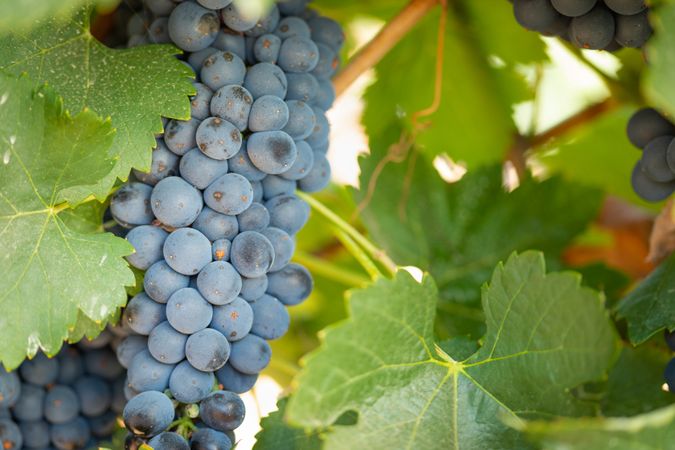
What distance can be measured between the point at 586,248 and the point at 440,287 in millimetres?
390

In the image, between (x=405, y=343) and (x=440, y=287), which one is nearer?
(x=405, y=343)

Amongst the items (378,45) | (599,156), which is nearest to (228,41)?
(378,45)

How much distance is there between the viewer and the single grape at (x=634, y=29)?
0.73 metres

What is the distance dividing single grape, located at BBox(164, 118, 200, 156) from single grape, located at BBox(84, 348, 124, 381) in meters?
0.27

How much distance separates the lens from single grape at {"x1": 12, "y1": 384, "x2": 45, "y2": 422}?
844 mm

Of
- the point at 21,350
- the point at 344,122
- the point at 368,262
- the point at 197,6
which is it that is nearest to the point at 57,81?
the point at 197,6

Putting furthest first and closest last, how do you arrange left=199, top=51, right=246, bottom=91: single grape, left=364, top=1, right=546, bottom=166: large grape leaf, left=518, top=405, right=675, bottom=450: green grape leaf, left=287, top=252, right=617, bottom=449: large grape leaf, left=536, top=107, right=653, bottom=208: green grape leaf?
1. left=536, top=107, right=653, bottom=208: green grape leaf
2. left=364, top=1, right=546, bottom=166: large grape leaf
3. left=199, top=51, right=246, bottom=91: single grape
4. left=287, top=252, right=617, bottom=449: large grape leaf
5. left=518, top=405, right=675, bottom=450: green grape leaf

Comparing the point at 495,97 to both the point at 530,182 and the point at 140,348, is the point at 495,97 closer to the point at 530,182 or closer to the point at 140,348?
the point at 530,182

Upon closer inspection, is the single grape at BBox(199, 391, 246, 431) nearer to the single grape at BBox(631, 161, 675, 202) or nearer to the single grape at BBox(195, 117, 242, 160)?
the single grape at BBox(195, 117, 242, 160)

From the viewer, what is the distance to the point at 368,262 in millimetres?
865

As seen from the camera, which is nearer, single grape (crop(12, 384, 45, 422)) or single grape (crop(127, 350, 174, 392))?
single grape (crop(127, 350, 174, 392))

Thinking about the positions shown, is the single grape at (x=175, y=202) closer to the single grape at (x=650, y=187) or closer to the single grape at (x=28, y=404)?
the single grape at (x=28, y=404)

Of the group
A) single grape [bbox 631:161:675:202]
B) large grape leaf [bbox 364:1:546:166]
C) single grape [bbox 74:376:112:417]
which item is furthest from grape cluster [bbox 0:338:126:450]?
single grape [bbox 631:161:675:202]

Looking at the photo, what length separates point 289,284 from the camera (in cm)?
78
